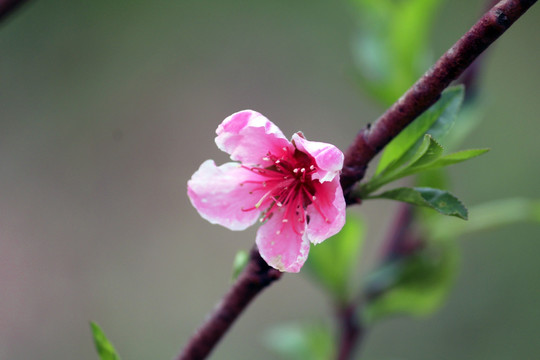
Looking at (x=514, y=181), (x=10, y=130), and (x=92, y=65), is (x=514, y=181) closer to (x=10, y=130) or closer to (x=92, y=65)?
(x=92, y=65)

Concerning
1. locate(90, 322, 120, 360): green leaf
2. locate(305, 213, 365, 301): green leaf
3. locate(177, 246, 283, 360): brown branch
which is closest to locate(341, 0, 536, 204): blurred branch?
locate(177, 246, 283, 360): brown branch

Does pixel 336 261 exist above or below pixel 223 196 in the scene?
below

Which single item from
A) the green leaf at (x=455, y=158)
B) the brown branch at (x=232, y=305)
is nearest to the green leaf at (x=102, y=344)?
the brown branch at (x=232, y=305)

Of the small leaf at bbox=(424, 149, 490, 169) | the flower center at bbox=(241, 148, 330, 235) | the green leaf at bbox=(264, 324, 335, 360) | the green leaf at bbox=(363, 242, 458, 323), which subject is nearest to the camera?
the small leaf at bbox=(424, 149, 490, 169)

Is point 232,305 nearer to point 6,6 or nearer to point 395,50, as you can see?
point 6,6

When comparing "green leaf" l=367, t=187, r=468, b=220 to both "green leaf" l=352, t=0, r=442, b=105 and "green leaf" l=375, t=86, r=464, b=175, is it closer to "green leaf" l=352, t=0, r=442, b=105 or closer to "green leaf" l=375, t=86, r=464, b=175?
"green leaf" l=375, t=86, r=464, b=175

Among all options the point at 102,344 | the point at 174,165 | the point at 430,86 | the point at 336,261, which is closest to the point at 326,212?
the point at 430,86
